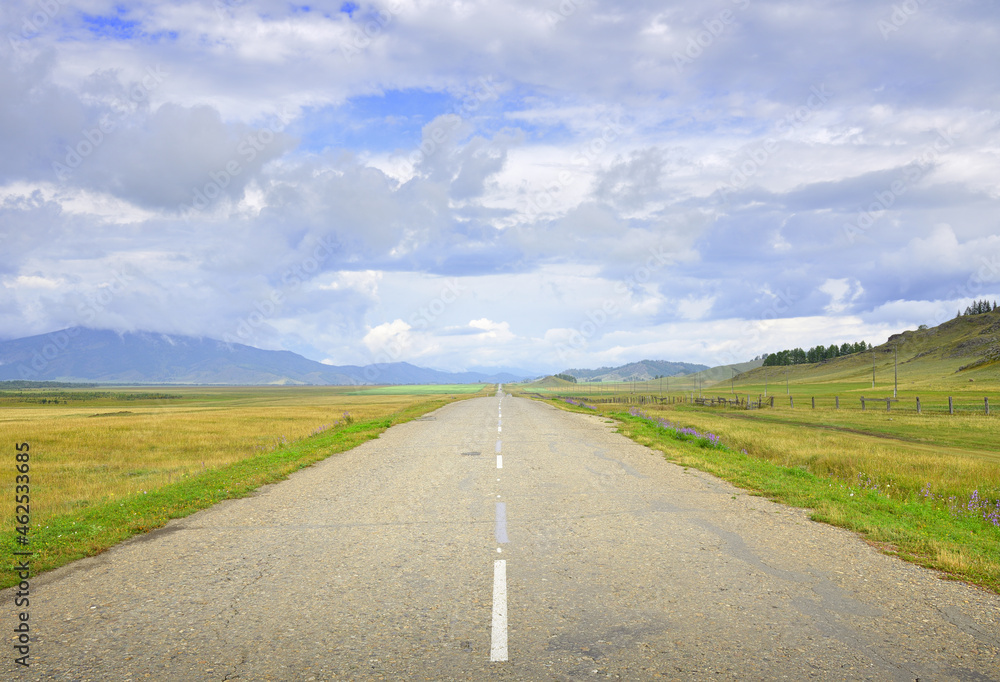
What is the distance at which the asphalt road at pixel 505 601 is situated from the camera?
469 centimetres

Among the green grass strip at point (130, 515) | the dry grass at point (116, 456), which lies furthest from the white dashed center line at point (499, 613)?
the dry grass at point (116, 456)

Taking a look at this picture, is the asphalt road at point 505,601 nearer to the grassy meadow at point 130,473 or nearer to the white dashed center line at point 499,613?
the white dashed center line at point 499,613

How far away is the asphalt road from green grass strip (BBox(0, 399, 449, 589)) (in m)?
0.45

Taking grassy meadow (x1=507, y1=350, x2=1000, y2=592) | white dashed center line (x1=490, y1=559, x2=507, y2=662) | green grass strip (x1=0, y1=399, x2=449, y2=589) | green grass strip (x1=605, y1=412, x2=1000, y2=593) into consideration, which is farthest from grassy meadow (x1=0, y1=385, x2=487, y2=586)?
grassy meadow (x1=507, y1=350, x2=1000, y2=592)

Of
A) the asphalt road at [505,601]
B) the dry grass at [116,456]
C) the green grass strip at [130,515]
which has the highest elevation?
the asphalt road at [505,601]

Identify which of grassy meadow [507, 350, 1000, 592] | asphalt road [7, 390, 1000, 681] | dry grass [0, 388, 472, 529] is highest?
asphalt road [7, 390, 1000, 681]

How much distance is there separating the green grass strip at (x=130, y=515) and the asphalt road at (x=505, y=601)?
17.7 inches

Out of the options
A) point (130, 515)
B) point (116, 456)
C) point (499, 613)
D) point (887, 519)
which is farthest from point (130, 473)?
point (887, 519)

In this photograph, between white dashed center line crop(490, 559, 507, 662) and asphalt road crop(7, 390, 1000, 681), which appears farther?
white dashed center line crop(490, 559, 507, 662)

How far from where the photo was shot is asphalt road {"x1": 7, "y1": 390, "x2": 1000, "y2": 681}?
4.69 meters

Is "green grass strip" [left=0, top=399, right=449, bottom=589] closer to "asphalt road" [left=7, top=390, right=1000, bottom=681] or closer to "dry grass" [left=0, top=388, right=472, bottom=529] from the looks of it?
"asphalt road" [left=7, top=390, right=1000, bottom=681]

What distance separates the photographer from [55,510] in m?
12.9

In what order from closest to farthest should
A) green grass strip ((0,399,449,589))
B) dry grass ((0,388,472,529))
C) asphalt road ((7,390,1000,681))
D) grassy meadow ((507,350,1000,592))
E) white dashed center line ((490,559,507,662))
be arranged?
asphalt road ((7,390,1000,681)), white dashed center line ((490,559,507,662)), green grass strip ((0,399,449,589)), grassy meadow ((507,350,1000,592)), dry grass ((0,388,472,529))

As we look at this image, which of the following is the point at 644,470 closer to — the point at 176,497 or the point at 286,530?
the point at 286,530
